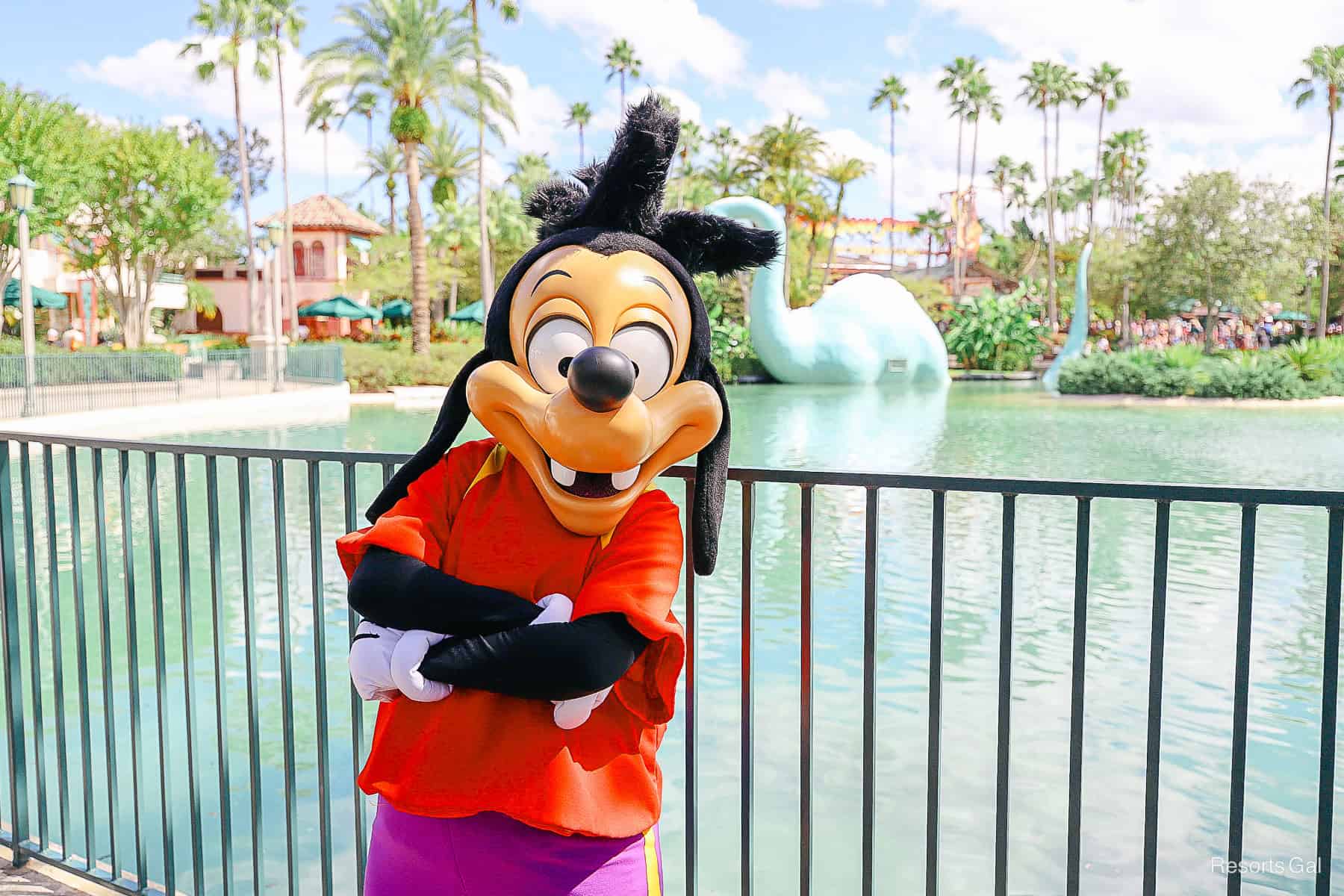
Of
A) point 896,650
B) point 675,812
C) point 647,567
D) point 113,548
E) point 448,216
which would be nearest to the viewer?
point 647,567

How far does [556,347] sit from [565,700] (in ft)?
1.81

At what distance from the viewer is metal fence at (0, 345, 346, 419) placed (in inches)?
734

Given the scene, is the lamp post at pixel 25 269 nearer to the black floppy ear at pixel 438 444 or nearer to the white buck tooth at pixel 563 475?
the black floppy ear at pixel 438 444

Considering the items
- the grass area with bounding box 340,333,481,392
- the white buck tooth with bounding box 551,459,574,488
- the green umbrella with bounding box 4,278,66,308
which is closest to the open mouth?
the white buck tooth with bounding box 551,459,574,488

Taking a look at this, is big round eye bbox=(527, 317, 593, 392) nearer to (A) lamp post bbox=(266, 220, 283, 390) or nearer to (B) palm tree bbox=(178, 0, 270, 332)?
(A) lamp post bbox=(266, 220, 283, 390)

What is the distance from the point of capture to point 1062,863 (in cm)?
411

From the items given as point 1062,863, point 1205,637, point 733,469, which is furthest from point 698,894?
point 1205,637

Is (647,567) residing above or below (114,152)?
below

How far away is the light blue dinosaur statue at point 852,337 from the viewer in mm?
30250

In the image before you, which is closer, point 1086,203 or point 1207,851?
point 1207,851

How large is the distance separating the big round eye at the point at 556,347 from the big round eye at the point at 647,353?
0.06m

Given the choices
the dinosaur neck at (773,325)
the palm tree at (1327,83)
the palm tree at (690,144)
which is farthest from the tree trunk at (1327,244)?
the palm tree at (690,144)

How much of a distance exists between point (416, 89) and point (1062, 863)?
93.4 feet

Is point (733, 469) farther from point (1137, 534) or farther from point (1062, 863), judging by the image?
point (1137, 534)
